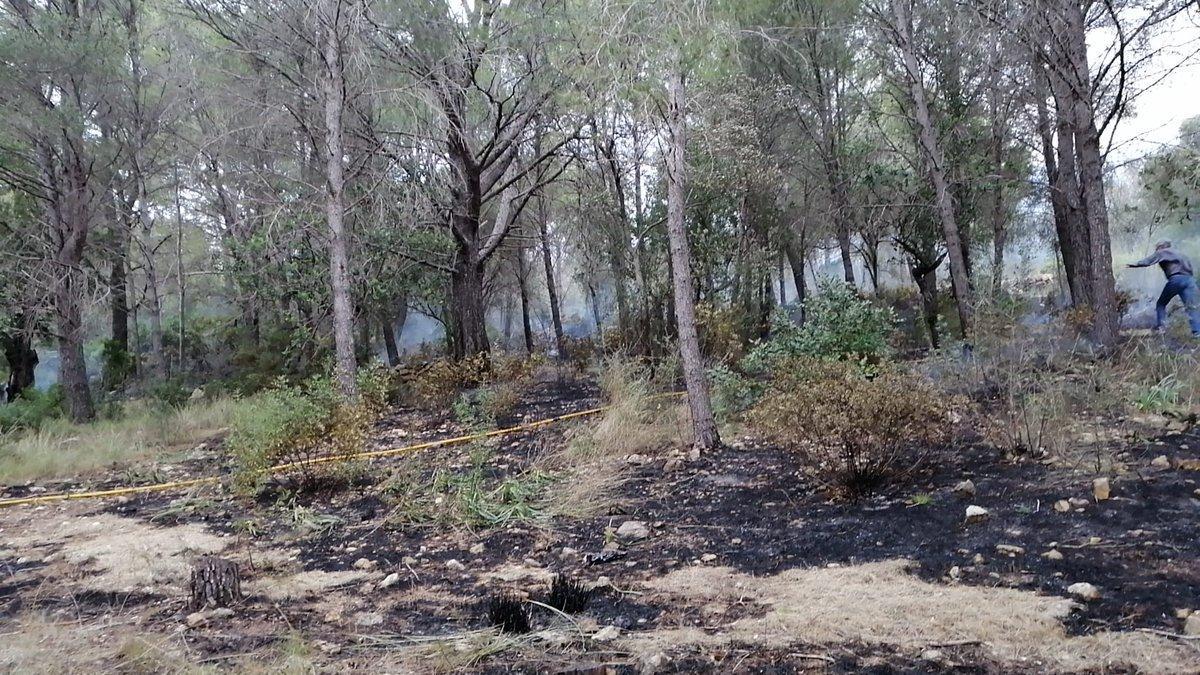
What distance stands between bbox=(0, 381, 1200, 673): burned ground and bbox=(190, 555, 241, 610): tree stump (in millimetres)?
103

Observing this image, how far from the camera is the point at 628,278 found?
12297mm

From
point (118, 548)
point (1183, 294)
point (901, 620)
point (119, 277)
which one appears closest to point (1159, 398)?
point (901, 620)

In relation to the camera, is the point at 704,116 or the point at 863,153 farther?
the point at 863,153

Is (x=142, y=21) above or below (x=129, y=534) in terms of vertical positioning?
above

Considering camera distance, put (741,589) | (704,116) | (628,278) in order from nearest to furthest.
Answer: (741,589)
(704,116)
(628,278)

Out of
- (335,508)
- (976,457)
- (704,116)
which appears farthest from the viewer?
(704,116)

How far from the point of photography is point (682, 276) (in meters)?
6.25

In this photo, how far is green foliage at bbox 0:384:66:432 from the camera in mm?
11391

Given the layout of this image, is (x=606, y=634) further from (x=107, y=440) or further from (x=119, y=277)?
(x=119, y=277)

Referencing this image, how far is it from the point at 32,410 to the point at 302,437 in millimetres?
8804

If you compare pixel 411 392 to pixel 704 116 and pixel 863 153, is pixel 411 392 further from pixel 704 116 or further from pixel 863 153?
pixel 863 153

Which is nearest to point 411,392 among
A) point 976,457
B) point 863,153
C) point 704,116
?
point 704,116

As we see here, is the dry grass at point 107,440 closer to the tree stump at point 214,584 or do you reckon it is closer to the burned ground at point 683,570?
the burned ground at point 683,570

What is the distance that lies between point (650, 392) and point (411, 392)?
4.23 m
